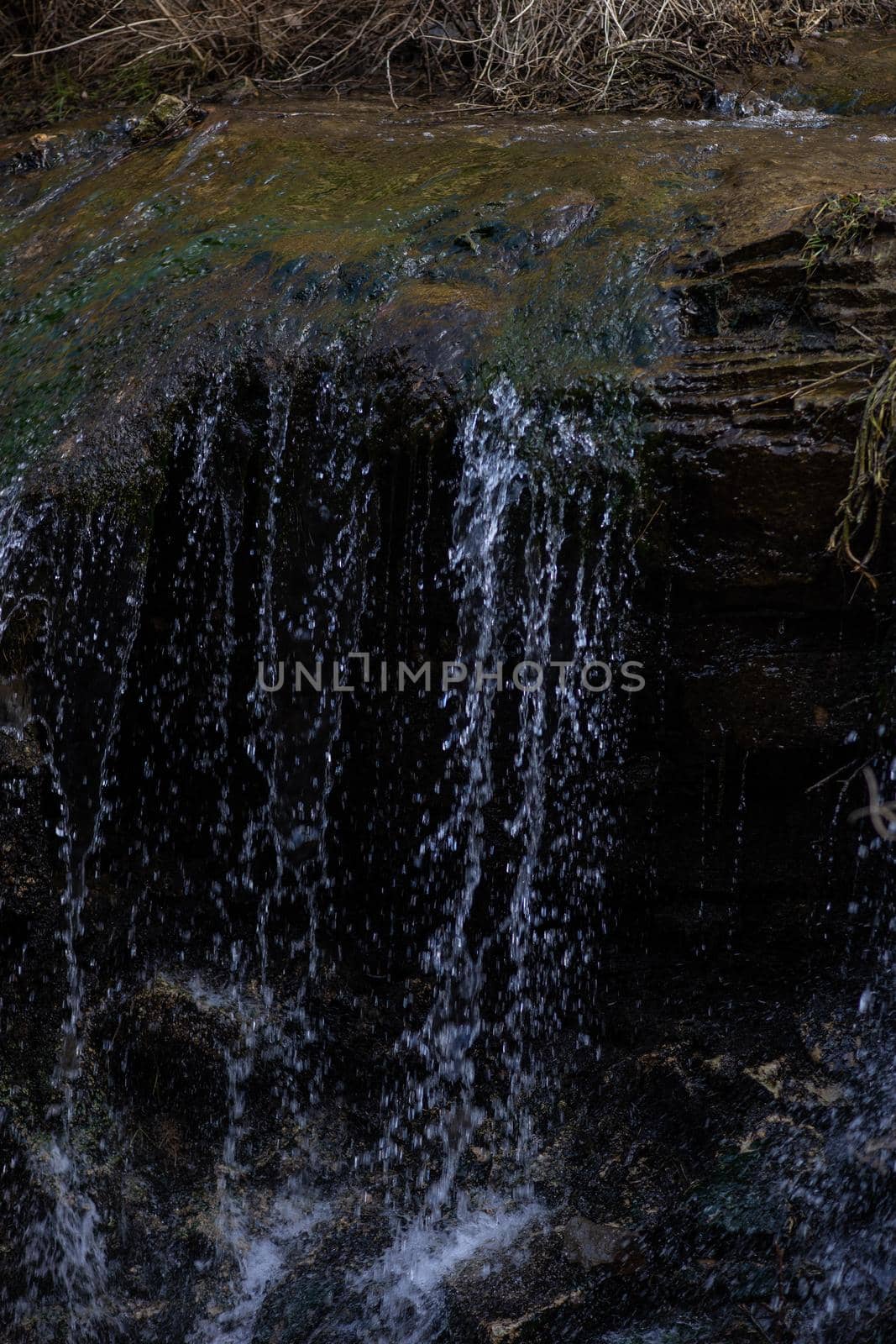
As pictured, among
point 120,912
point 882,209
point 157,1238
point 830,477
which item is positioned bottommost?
point 157,1238

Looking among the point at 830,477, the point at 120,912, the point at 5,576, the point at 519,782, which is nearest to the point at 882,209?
the point at 830,477

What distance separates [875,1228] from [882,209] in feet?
7.99

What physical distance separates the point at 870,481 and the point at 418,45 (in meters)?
3.23

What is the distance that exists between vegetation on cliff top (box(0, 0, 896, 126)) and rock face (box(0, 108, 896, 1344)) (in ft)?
3.75

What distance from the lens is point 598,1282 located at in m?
2.84

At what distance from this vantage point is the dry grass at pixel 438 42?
14.2ft

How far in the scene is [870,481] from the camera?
2.47 metres

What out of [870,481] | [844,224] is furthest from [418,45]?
[870,481]

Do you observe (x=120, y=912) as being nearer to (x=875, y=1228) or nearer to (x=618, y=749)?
(x=618, y=749)

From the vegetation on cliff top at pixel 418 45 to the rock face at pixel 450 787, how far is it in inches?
45.0

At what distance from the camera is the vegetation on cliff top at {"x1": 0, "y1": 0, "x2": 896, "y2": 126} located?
4.34m

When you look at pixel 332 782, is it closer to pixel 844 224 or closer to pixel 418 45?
pixel 844 224

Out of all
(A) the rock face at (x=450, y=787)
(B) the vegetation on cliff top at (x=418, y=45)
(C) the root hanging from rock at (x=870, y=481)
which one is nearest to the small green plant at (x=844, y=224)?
(A) the rock face at (x=450, y=787)

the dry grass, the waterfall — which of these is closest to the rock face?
the waterfall
